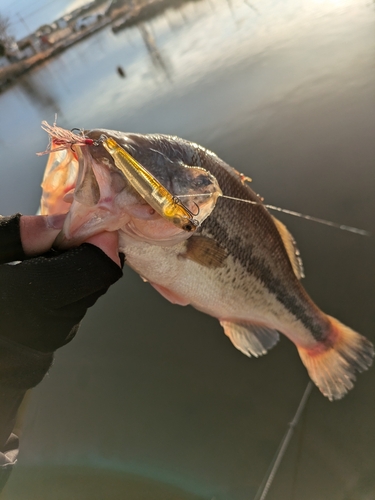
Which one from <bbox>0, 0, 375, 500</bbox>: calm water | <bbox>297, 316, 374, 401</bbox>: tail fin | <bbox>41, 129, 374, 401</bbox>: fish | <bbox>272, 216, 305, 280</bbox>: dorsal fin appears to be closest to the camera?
<bbox>41, 129, 374, 401</bbox>: fish

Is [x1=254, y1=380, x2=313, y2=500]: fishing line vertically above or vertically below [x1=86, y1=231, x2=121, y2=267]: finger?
below

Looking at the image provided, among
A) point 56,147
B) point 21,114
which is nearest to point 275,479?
point 56,147

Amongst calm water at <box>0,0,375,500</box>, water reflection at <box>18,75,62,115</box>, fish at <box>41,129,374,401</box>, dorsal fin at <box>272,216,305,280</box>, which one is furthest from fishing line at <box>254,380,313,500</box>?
water reflection at <box>18,75,62,115</box>

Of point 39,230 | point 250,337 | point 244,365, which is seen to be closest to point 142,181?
point 39,230

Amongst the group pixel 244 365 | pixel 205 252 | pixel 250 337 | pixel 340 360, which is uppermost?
pixel 205 252

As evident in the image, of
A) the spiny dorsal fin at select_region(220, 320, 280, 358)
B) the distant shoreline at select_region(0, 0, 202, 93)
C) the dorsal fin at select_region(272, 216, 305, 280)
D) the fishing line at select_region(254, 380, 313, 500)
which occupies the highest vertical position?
the distant shoreline at select_region(0, 0, 202, 93)

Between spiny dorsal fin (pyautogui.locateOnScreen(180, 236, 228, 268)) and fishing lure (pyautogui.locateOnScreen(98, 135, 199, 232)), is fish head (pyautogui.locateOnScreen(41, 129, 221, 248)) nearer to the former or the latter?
fishing lure (pyautogui.locateOnScreen(98, 135, 199, 232))

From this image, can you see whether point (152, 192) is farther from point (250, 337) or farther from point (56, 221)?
point (250, 337)
